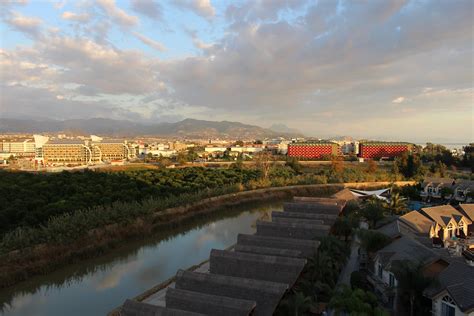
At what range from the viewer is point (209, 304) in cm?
851

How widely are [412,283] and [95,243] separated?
13.4 metres

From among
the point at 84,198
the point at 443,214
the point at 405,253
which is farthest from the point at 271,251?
the point at 84,198

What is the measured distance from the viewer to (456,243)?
1293 cm

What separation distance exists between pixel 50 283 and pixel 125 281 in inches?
109

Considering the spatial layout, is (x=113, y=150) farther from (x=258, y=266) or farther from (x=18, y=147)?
(x=258, y=266)

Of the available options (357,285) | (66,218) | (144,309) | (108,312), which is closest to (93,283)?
(108,312)

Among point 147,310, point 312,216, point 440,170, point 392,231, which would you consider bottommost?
point 147,310

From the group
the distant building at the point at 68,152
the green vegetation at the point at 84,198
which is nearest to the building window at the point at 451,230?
the green vegetation at the point at 84,198

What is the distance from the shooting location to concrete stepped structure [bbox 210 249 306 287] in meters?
10.4

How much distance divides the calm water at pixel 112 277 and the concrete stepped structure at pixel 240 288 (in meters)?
3.33

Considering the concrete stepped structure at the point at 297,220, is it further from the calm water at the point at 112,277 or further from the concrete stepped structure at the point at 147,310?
the concrete stepped structure at the point at 147,310

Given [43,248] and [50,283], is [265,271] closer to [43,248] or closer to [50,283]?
[50,283]

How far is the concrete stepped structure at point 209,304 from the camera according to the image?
825cm

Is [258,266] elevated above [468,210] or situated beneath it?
situated beneath
